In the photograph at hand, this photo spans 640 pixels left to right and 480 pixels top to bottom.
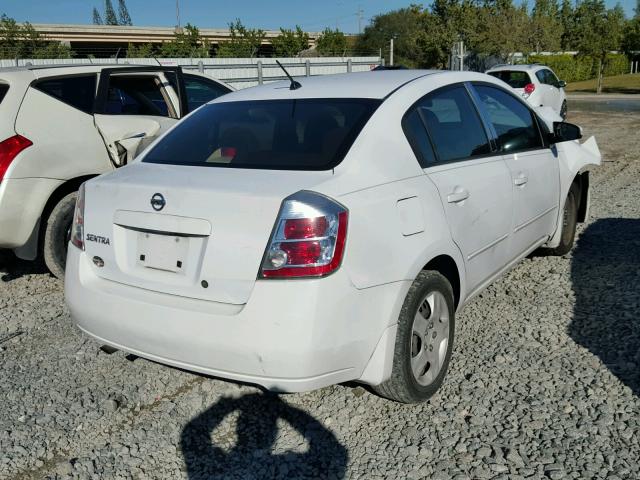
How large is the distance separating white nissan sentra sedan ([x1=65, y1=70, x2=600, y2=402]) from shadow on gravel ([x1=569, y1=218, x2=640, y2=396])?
2.61ft

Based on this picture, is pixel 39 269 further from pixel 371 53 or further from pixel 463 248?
pixel 371 53

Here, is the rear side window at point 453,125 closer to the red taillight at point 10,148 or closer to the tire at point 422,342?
the tire at point 422,342

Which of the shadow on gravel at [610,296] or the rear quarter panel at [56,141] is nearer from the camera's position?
the shadow on gravel at [610,296]

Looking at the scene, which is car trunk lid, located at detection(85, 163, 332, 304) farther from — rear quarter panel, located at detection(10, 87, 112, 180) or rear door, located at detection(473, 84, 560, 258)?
rear quarter panel, located at detection(10, 87, 112, 180)

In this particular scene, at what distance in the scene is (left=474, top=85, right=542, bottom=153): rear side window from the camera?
408 centimetres

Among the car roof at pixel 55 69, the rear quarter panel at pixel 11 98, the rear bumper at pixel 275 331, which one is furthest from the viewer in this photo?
the car roof at pixel 55 69

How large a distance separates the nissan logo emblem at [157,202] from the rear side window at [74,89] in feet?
9.71

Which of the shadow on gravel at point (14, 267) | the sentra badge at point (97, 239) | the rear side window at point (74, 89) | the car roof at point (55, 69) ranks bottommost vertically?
the shadow on gravel at point (14, 267)

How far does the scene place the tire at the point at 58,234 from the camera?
16.2 feet

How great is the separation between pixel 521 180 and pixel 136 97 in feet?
12.8

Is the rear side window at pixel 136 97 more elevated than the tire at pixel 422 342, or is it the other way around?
the rear side window at pixel 136 97

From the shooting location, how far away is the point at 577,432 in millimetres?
2904

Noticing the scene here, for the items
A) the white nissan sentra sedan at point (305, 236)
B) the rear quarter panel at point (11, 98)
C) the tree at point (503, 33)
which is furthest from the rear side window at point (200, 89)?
the tree at point (503, 33)

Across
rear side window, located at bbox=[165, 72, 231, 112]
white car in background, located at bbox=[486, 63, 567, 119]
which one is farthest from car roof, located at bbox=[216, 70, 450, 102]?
white car in background, located at bbox=[486, 63, 567, 119]
